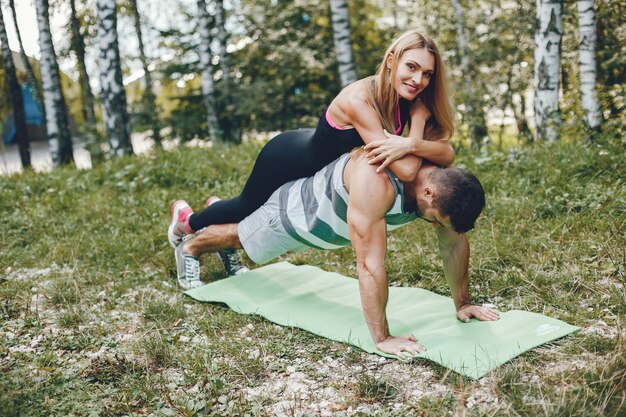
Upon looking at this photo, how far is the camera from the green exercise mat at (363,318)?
281cm

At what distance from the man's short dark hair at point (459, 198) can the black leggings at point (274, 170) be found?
84 cm

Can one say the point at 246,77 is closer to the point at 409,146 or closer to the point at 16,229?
the point at 16,229

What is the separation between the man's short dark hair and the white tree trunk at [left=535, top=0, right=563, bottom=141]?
3999 millimetres

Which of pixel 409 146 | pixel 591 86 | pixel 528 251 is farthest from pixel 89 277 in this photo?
pixel 591 86

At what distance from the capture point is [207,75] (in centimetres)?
1080

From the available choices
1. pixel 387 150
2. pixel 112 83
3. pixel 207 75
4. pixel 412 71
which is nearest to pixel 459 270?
pixel 387 150

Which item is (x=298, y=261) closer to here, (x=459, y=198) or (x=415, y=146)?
(x=415, y=146)

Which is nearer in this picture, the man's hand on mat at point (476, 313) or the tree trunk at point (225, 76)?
the man's hand on mat at point (476, 313)

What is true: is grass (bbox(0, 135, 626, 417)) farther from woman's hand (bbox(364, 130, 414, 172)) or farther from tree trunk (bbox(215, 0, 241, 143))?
tree trunk (bbox(215, 0, 241, 143))

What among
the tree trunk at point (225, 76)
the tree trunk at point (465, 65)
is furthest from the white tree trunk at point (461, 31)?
the tree trunk at point (225, 76)

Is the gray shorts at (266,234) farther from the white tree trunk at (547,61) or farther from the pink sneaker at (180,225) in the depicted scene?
the white tree trunk at (547,61)

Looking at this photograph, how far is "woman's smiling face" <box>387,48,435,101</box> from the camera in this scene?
305 cm

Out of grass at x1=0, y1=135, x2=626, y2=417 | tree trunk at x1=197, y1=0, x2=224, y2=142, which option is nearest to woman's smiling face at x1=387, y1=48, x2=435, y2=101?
grass at x1=0, y1=135, x2=626, y2=417

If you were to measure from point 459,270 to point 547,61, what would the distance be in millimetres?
4184
